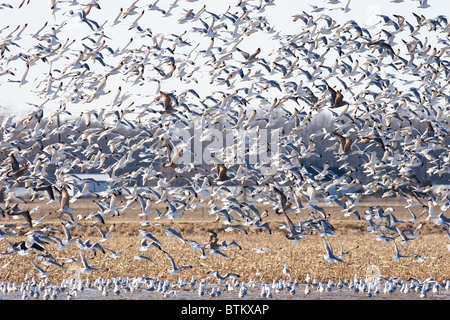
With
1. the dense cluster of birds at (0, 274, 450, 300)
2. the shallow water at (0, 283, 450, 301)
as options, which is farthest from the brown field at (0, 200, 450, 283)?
the shallow water at (0, 283, 450, 301)

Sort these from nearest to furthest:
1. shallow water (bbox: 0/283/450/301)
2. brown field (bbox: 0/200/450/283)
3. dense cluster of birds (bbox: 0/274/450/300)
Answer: shallow water (bbox: 0/283/450/301)
dense cluster of birds (bbox: 0/274/450/300)
brown field (bbox: 0/200/450/283)

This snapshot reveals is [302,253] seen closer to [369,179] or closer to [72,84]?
[72,84]

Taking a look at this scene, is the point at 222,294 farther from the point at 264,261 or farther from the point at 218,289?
the point at 264,261

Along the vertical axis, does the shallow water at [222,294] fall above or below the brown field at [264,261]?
below

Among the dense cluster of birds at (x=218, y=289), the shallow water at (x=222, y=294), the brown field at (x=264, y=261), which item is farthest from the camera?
the brown field at (x=264, y=261)

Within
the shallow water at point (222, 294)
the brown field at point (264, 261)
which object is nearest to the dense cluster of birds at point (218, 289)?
the shallow water at point (222, 294)

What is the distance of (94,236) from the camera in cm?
3216

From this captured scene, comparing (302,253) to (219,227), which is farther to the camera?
(219,227)

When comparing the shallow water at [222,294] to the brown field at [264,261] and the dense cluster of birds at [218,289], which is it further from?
the brown field at [264,261]

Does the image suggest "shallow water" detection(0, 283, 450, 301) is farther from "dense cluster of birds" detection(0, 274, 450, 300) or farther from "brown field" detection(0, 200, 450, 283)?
"brown field" detection(0, 200, 450, 283)

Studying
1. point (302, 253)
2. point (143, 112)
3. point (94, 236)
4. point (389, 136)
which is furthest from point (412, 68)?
point (94, 236)

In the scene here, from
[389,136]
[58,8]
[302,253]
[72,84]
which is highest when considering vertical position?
[58,8]

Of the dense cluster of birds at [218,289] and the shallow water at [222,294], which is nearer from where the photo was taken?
the shallow water at [222,294]
